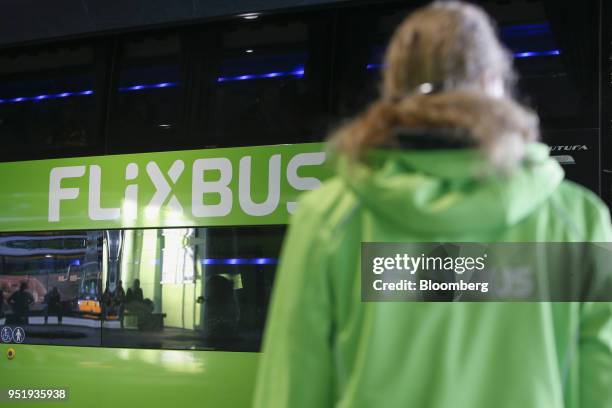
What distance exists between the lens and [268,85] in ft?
15.8

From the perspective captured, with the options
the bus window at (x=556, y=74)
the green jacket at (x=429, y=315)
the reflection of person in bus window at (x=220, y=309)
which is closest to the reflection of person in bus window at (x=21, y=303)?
the reflection of person in bus window at (x=220, y=309)

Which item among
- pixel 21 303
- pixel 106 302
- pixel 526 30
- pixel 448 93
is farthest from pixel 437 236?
pixel 21 303

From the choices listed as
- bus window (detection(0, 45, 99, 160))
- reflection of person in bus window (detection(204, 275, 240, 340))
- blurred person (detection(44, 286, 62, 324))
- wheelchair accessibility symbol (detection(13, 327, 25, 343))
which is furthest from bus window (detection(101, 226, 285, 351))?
bus window (detection(0, 45, 99, 160))

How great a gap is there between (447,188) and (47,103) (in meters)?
4.72

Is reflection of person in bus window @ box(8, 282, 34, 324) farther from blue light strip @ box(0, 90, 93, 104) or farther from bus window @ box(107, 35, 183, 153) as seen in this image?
blue light strip @ box(0, 90, 93, 104)

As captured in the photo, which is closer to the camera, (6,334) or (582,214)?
(582,214)

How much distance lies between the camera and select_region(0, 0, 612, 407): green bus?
439cm

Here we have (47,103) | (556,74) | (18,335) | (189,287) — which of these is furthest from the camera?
(47,103)

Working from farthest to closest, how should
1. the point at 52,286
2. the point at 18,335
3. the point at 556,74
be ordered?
the point at 18,335
the point at 52,286
the point at 556,74

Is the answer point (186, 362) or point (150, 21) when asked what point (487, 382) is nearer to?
point (186, 362)

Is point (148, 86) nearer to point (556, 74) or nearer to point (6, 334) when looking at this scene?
point (6, 334)

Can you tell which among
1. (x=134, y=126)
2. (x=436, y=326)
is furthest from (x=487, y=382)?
(x=134, y=126)

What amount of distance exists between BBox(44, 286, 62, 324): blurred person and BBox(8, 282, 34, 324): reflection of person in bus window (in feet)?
0.48

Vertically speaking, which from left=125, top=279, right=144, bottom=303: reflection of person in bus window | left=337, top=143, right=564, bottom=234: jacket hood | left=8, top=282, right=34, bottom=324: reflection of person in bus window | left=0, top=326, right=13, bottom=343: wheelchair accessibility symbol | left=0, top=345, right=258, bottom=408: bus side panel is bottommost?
left=0, top=345, right=258, bottom=408: bus side panel
